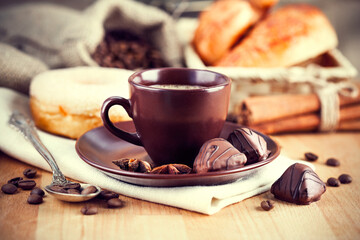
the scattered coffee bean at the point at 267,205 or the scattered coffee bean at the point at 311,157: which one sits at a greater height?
the scattered coffee bean at the point at 267,205

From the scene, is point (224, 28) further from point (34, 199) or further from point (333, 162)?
point (34, 199)

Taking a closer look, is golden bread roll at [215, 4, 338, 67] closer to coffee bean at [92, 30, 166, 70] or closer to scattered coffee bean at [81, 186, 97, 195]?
coffee bean at [92, 30, 166, 70]

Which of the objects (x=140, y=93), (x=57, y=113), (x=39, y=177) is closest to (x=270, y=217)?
(x=140, y=93)

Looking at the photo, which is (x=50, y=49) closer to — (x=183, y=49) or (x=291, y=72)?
(x=183, y=49)

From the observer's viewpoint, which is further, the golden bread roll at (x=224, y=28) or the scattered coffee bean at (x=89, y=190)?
the golden bread roll at (x=224, y=28)

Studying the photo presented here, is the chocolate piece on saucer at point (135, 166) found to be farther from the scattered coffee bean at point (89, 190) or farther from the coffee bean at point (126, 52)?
the coffee bean at point (126, 52)

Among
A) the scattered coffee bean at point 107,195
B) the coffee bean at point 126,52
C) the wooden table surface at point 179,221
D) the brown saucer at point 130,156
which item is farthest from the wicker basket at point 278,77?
the scattered coffee bean at point 107,195
